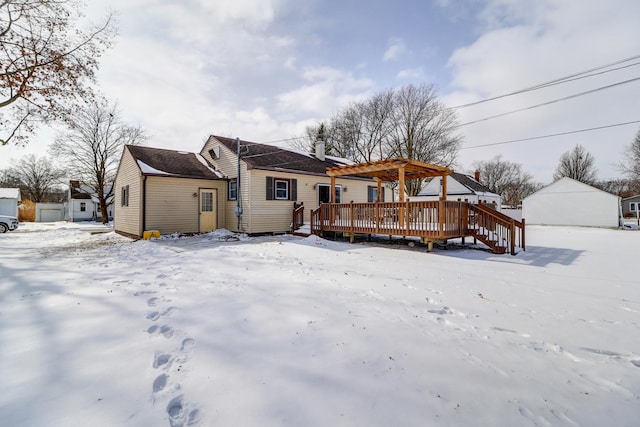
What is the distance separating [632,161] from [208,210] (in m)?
39.1


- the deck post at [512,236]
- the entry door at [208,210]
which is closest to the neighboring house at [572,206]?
the deck post at [512,236]

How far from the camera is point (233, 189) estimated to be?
44.3ft

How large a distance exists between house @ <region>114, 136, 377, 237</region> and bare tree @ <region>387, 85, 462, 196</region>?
1234 centimetres

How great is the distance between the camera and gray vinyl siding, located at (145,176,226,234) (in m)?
11.8

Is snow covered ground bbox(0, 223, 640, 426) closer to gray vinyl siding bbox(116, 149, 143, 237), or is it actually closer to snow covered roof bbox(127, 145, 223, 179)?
gray vinyl siding bbox(116, 149, 143, 237)

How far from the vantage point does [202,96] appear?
12.3 m

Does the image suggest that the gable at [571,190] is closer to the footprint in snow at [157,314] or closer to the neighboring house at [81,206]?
the footprint in snow at [157,314]

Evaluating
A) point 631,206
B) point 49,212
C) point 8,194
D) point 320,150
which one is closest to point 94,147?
point 8,194

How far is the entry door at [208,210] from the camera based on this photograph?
13219 millimetres

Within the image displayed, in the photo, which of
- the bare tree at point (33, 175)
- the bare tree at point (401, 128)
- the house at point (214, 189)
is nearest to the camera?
the house at point (214, 189)

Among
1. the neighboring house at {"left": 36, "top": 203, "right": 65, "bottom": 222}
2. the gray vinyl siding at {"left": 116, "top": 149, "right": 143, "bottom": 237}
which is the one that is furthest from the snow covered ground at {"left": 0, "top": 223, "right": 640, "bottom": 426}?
the neighboring house at {"left": 36, "top": 203, "right": 65, "bottom": 222}

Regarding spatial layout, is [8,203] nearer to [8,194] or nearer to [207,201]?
[8,194]

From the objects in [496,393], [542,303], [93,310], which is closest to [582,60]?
[542,303]

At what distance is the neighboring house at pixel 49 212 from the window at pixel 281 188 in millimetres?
32989
